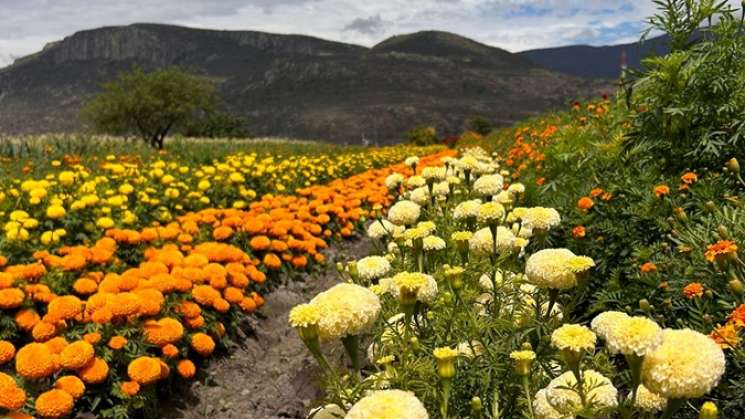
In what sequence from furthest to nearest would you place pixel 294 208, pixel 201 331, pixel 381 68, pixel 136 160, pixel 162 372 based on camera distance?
pixel 381 68, pixel 136 160, pixel 294 208, pixel 201 331, pixel 162 372

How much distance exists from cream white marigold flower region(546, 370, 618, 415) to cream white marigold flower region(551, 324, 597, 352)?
0.11 meters

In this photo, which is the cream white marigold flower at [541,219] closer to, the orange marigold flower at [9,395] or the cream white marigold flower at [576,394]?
the cream white marigold flower at [576,394]

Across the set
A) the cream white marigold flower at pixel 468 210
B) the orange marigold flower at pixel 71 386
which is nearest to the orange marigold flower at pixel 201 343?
the orange marigold flower at pixel 71 386

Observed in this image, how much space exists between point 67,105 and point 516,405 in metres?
215

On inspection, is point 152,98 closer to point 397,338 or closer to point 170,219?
point 170,219

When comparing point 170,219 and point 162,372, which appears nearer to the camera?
point 162,372

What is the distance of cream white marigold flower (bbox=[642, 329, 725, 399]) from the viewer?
3.38 ft

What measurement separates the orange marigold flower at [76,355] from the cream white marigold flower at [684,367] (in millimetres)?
2675

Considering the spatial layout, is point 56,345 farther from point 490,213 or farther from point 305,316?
point 490,213

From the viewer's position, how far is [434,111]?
403 ft

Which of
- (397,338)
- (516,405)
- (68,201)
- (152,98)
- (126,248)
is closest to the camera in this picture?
(516,405)

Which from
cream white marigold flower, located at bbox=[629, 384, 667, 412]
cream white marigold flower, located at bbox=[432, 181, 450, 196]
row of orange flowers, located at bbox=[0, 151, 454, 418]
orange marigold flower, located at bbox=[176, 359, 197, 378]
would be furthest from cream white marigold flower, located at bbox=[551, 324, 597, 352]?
orange marigold flower, located at bbox=[176, 359, 197, 378]

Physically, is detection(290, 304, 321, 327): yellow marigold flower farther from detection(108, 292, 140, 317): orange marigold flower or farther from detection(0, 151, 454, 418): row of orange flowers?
detection(108, 292, 140, 317): orange marigold flower

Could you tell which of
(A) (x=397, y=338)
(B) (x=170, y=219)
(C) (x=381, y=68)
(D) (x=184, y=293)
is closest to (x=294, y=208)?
(B) (x=170, y=219)
